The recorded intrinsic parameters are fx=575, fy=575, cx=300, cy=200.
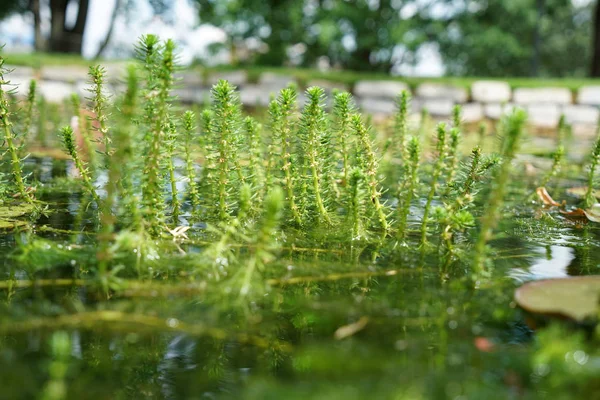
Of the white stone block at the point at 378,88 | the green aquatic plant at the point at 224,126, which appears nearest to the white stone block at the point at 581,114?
the white stone block at the point at 378,88

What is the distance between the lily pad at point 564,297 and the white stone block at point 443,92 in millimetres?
11075

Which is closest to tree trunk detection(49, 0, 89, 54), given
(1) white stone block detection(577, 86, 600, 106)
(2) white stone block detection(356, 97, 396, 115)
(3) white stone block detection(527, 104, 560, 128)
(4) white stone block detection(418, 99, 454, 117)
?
(2) white stone block detection(356, 97, 396, 115)

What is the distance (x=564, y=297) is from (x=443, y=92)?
11.4m

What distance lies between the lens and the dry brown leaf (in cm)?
147

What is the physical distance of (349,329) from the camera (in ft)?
4.86

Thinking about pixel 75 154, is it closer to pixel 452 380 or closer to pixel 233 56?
pixel 452 380

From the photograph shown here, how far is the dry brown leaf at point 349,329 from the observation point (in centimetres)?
147

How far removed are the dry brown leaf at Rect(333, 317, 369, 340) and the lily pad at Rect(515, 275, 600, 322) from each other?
1.49ft

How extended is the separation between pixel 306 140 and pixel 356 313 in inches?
40.4

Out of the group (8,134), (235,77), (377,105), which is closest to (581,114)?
(377,105)

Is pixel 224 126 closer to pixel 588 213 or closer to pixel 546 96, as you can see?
pixel 588 213

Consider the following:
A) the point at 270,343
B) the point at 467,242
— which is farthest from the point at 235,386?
the point at 467,242

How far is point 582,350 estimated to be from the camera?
1286 millimetres

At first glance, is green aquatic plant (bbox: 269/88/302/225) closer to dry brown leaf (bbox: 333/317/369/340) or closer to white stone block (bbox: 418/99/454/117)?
dry brown leaf (bbox: 333/317/369/340)
